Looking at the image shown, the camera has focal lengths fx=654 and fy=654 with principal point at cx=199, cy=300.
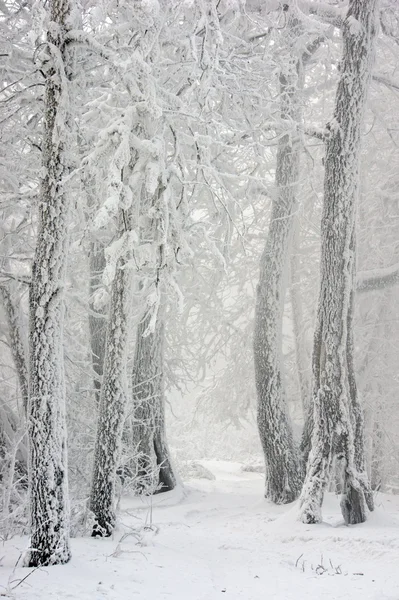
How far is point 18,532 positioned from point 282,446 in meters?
5.12

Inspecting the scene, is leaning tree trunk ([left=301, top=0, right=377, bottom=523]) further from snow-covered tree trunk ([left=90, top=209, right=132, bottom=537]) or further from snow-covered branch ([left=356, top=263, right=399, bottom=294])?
snow-covered branch ([left=356, top=263, right=399, bottom=294])

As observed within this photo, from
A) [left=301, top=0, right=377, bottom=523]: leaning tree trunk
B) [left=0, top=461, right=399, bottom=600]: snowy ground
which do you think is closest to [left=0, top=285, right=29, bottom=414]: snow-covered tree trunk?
[left=0, top=461, right=399, bottom=600]: snowy ground

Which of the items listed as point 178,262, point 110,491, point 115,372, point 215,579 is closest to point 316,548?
point 215,579

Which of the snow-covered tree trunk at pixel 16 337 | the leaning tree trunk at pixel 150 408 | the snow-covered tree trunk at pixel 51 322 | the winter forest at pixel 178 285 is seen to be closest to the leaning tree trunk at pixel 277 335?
the winter forest at pixel 178 285

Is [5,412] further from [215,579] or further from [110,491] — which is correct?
[215,579]

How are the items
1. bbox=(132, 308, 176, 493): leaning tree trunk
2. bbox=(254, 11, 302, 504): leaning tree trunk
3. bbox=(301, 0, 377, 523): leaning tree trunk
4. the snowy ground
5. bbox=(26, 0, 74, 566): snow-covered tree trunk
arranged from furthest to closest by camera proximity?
bbox=(132, 308, 176, 493): leaning tree trunk, bbox=(254, 11, 302, 504): leaning tree trunk, bbox=(301, 0, 377, 523): leaning tree trunk, bbox=(26, 0, 74, 566): snow-covered tree trunk, the snowy ground

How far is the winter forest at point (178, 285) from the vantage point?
17.8 feet

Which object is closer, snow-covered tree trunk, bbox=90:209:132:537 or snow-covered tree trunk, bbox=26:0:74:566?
snow-covered tree trunk, bbox=26:0:74:566

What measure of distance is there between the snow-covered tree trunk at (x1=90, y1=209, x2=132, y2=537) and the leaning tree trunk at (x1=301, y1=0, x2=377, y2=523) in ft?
9.26

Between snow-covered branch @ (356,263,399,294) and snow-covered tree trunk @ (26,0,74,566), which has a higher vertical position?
snow-covered branch @ (356,263,399,294)

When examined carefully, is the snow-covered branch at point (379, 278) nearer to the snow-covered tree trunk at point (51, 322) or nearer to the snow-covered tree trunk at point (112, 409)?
the snow-covered tree trunk at point (112, 409)

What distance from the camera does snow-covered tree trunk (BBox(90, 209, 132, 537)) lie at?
22.6ft

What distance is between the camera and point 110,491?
6898 millimetres

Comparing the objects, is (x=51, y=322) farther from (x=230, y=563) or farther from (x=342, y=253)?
(x=342, y=253)
